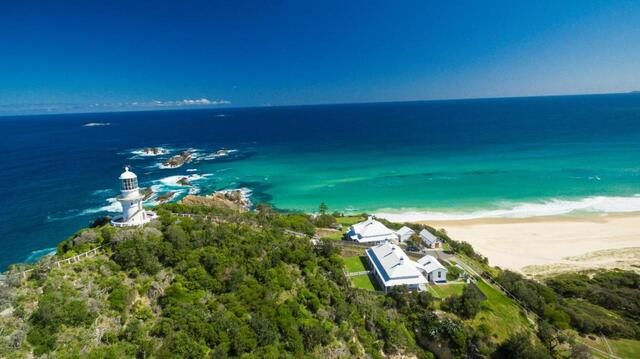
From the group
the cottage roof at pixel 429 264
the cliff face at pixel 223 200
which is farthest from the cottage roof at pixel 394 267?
the cliff face at pixel 223 200

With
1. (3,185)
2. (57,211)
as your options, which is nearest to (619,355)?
(57,211)

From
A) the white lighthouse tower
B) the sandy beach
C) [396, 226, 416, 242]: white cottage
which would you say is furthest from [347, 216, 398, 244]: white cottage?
the white lighthouse tower

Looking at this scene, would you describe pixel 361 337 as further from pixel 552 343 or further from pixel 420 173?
pixel 420 173

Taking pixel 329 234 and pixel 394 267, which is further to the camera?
pixel 329 234

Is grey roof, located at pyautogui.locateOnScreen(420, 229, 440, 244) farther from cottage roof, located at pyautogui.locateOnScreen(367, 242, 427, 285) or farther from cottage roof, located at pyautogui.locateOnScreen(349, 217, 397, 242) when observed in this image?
cottage roof, located at pyautogui.locateOnScreen(367, 242, 427, 285)

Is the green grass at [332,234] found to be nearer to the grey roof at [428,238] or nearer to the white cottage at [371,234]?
the white cottage at [371,234]

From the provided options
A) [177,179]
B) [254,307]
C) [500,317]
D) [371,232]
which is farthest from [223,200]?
[500,317]

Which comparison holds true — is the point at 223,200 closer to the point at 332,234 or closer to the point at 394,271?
the point at 332,234
